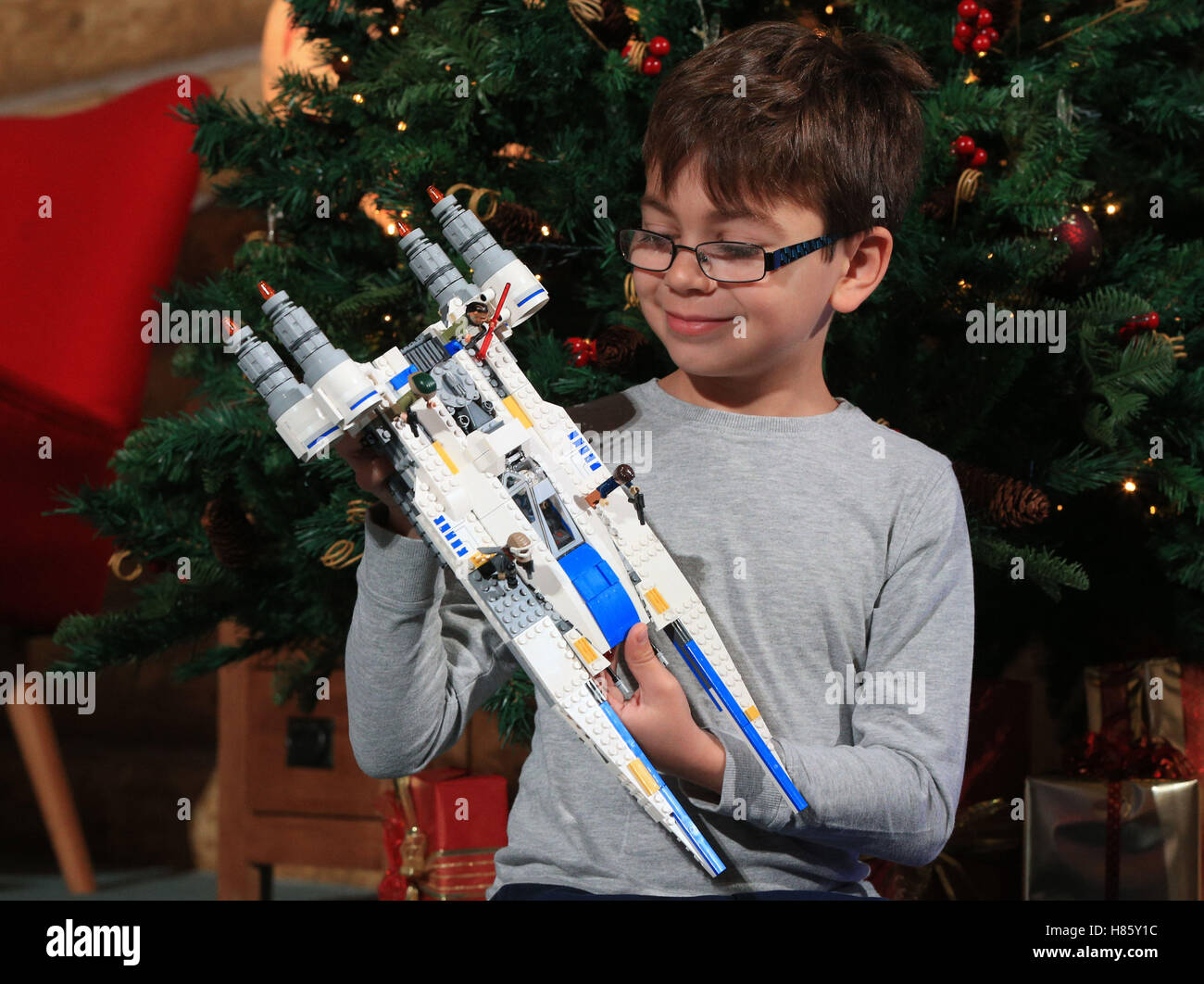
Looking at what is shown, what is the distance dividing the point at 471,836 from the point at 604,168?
0.63m

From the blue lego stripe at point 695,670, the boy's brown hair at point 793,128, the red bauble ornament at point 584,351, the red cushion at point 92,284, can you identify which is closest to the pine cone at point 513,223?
the red bauble ornament at point 584,351

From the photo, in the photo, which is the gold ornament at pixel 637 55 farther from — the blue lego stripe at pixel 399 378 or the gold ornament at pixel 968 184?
the blue lego stripe at pixel 399 378

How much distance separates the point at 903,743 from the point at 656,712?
16 cm

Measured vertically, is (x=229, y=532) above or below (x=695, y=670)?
above

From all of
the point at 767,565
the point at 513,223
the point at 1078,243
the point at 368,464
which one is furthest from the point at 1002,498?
the point at 368,464

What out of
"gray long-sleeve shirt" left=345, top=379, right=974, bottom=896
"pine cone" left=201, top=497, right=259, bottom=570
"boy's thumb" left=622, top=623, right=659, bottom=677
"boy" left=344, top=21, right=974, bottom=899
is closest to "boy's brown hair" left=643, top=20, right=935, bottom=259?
"boy" left=344, top=21, right=974, bottom=899

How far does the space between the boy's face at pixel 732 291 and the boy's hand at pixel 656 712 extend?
183 millimetres

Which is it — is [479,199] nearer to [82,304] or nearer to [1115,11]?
[1115,11]

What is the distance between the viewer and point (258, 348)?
0.57 m

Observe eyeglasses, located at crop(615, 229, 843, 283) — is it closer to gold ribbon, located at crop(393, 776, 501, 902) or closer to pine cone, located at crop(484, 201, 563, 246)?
pine cone, located at crop(484, 201, 563, 246)

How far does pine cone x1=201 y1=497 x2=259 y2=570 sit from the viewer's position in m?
1.04

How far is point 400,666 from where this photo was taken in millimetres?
665

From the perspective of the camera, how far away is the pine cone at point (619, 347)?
0.94 meters

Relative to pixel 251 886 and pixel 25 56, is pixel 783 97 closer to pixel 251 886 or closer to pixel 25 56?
pixel 251 886
